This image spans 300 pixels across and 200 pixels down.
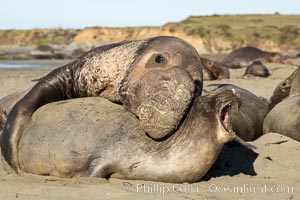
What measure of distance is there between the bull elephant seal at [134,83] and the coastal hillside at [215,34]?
139ft

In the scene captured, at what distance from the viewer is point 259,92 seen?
46.2 ft

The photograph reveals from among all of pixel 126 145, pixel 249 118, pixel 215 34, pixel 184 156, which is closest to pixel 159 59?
pixel 126 145

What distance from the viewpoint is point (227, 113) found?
17.4 feet

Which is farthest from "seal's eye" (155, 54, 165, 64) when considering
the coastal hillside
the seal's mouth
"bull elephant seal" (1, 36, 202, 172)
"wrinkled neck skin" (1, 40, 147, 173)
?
the coastal hillside

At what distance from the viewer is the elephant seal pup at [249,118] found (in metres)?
8.09

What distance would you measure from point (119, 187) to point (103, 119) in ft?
3.28

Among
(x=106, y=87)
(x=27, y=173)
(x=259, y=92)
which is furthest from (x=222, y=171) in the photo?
(x=259, y=92)

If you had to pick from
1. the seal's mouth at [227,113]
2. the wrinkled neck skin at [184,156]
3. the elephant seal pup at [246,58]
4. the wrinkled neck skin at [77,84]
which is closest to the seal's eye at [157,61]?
the wrinkled neck skin at [77,84]

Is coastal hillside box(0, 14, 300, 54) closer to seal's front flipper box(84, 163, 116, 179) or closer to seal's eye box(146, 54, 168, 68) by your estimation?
seal's eye box(146, 54, 168, 68)

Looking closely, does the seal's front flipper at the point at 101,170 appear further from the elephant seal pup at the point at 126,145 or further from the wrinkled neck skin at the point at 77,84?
the wrinkled neck skin at the point at 77,84

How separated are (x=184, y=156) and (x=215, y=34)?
46320 mm

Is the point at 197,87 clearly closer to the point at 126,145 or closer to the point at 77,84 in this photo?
the point at 126,145

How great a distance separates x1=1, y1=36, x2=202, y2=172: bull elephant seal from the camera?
5352 millimetres

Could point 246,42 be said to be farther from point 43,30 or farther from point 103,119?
point 103,119
